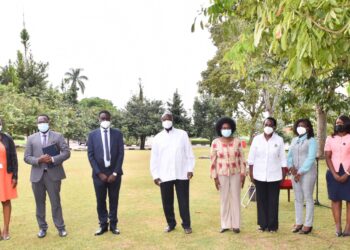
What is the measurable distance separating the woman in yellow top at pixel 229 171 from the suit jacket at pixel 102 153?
5.25 ft

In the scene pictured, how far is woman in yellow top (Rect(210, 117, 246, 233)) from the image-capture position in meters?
6.88

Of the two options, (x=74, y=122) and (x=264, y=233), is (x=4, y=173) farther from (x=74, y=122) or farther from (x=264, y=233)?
(x=74, y=122)

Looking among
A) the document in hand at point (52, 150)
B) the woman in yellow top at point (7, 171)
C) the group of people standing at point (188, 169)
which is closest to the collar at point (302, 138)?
the group of people standing at point (188, 169)

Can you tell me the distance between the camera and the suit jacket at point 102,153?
6887 mm

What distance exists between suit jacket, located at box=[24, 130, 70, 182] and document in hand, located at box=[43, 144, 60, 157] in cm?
5

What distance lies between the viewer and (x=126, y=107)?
5156 centimetres

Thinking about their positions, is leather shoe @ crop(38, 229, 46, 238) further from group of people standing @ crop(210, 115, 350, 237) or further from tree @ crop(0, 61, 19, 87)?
tree @ crop(0, 61, 19, 87)

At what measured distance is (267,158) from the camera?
272 inches

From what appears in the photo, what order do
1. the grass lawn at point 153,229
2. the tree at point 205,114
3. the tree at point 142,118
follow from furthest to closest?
the tree at point 205,114
the tree at point 142,118
the grass lawn at point 153,229

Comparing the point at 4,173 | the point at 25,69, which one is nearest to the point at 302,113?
the point at 4,173

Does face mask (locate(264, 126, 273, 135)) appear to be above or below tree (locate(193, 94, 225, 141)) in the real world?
below

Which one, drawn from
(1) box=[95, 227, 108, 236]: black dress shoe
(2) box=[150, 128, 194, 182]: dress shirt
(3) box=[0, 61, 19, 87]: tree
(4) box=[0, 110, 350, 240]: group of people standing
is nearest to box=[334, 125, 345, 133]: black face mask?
(4) box=[0, 110, 350, 240]: group of people standing

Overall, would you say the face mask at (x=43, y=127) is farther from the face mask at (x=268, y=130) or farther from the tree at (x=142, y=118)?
the tree at (x=142, y=118)

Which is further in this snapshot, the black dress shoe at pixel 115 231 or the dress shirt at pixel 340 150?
the black dress shoe at pixel 115 231
